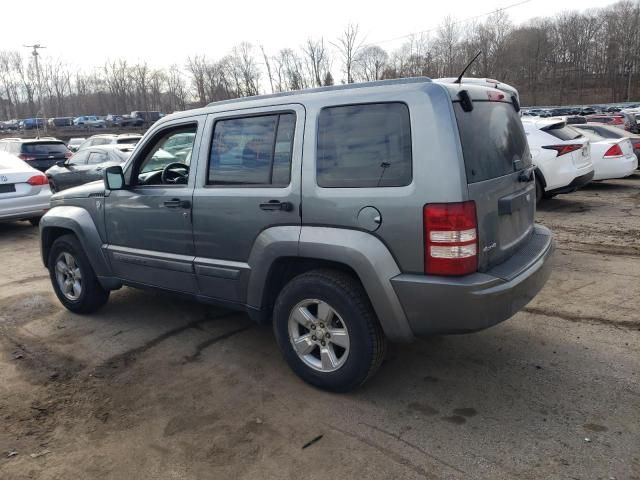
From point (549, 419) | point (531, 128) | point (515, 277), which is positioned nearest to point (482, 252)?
point (515, 277)

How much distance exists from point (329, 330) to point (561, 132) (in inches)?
306

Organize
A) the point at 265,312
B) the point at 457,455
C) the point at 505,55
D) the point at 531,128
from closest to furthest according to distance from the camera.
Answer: the point at 457,455 < the point at 265,312 < the point at 531,128 < the point at 505,55

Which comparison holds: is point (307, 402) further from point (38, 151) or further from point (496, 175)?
point (38, 151)

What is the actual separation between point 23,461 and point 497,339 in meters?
3.43

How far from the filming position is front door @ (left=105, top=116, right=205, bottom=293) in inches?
157

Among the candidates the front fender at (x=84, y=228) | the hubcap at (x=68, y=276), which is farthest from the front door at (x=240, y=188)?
the hubcap at (x=68, y=276)

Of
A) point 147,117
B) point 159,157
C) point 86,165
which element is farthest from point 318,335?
point 147,117

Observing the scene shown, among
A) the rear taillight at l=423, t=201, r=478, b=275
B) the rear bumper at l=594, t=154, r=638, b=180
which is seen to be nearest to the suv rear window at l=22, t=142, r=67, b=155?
the rear bumper at l=594, t=154, r=638, b=180

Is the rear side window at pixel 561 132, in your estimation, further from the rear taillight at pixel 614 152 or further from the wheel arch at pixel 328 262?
the wheel arch at pixel 328 262

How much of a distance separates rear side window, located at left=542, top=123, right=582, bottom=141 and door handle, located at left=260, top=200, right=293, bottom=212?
24.4ft

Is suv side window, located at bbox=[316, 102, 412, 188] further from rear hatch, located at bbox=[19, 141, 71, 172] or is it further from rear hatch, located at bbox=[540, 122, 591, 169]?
rear hatch, located at bbox=[19, 141, 71, 172]

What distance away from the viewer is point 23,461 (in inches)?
113

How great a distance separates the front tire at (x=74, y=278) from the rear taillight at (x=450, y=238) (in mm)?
3555

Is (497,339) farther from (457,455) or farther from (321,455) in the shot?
(321,455)
